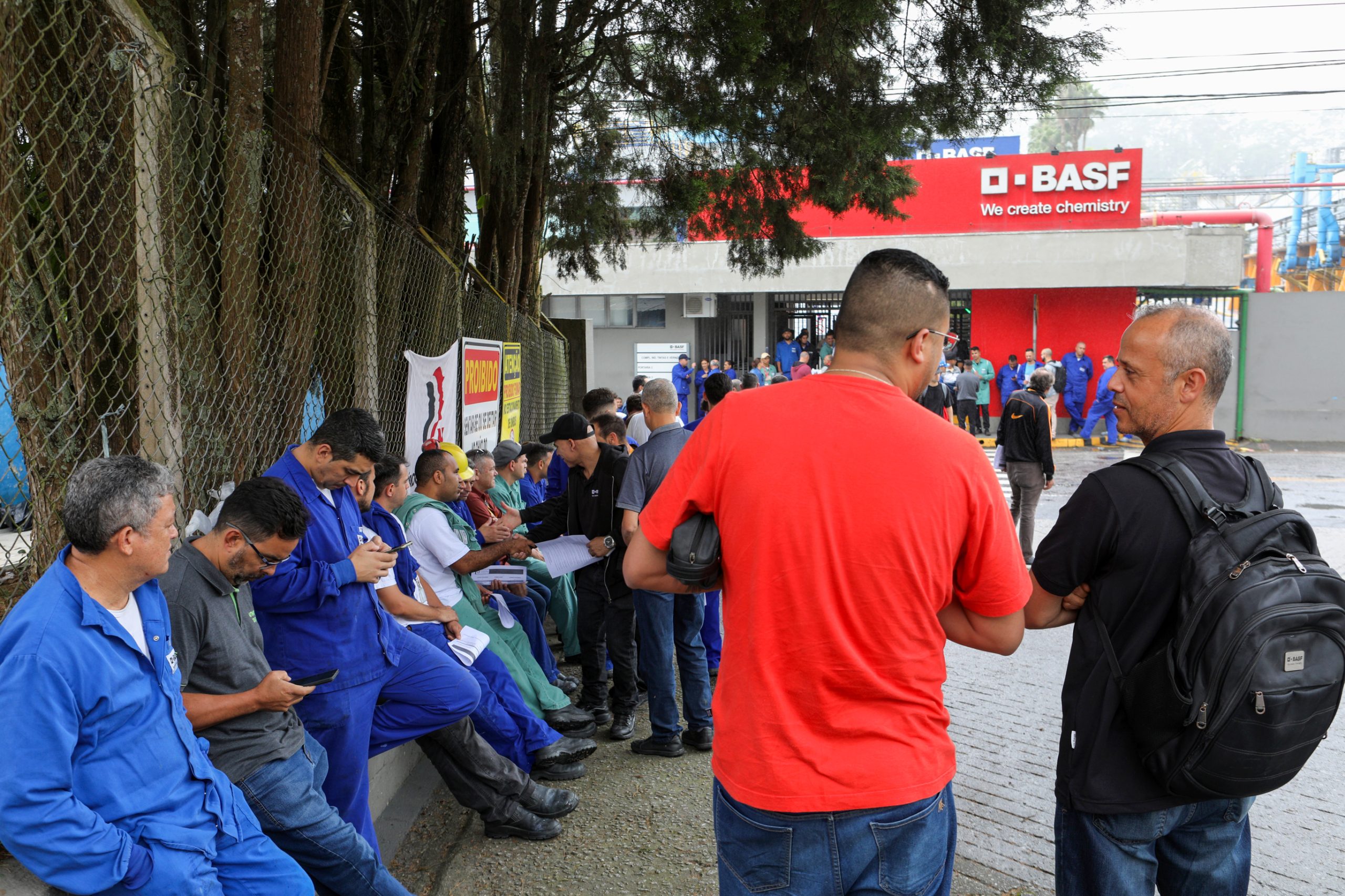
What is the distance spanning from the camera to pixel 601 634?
5730 millimetres

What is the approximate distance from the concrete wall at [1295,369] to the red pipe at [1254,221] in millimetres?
5606

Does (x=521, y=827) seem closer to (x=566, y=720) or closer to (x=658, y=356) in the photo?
(x=566, y=720)

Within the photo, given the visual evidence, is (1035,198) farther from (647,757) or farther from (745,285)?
(647,757)

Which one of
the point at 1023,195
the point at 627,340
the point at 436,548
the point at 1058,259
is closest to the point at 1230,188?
the point at 1023,195

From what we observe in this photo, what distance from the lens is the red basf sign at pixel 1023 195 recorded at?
854 inches

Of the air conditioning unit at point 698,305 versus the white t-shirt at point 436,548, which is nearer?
the white t-shirt at point 436,548

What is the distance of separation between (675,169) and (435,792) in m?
7.75

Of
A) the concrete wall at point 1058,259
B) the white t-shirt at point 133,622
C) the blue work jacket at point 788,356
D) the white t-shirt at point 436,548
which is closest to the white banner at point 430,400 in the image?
the white t-shirt at point 436,548

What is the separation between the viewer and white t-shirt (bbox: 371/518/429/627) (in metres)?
4.23

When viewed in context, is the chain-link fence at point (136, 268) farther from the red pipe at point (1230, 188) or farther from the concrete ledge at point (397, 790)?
the red pipe at point (1230, 188)

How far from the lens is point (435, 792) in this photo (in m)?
4.73

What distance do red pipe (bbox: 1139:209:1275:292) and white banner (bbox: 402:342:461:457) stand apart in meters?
24.4

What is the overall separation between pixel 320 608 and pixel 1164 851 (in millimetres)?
2678

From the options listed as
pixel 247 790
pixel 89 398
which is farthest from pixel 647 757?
pixel 89 398
